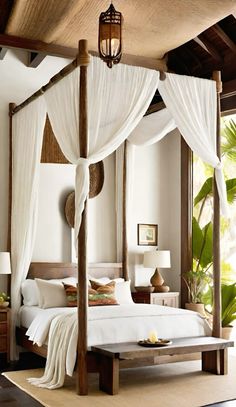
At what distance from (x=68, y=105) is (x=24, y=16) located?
119 centimetres

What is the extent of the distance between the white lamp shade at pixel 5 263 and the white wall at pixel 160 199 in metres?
2.09

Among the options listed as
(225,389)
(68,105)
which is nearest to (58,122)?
(68,105)

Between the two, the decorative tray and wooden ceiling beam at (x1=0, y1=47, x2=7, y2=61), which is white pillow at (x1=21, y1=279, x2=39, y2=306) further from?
wooden ceiling beam at (x1=0, y1=47, x2=7, y2=61)

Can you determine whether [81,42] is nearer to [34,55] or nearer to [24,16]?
[24,16]

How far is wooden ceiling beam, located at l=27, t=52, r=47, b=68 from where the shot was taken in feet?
24.4

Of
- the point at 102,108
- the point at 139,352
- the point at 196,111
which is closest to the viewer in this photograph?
the point at 139,352

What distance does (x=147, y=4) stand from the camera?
598cm

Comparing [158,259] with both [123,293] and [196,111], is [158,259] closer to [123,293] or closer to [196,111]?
[123,293]

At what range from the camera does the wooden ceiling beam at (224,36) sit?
293 inches

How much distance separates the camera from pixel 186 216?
857cm

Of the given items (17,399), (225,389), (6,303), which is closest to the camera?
(17,399)

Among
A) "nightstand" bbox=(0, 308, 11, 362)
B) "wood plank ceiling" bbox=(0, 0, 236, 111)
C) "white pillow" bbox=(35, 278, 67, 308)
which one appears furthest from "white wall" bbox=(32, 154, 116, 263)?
"wood plank ceiling" bbox=(0, 0, 236, 111)

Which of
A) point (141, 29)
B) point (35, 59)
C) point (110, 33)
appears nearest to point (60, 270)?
point (35, 59)

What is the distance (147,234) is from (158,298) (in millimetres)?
1066
